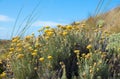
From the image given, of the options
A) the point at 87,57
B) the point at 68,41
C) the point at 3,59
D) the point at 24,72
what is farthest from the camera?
the point at 3,59

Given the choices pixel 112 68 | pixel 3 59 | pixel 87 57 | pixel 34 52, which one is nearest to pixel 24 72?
pixel 34 52

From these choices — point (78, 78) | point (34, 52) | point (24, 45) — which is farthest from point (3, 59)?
point (78, 78)

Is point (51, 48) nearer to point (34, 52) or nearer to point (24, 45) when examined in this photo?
point (34, 52)

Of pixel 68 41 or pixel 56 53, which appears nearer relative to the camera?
pixel 56 53

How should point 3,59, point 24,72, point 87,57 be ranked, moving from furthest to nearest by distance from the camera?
point 3,59 → point 24,72 → point 87,57

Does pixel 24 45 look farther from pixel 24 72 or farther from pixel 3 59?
pixel 3 59

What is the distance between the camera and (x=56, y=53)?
4207 mm

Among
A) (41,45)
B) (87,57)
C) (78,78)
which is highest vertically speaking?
(41,45)

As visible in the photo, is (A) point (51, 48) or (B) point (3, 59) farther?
(B) point (3, 59)

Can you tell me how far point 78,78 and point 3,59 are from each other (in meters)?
2.54

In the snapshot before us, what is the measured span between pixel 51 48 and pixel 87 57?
0.56 metres

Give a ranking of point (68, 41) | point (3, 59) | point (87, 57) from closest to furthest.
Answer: point (87, 57), point (68, 41), point (3, 59)

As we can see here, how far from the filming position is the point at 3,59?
20.0 feet

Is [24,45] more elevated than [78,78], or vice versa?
[24,45]
